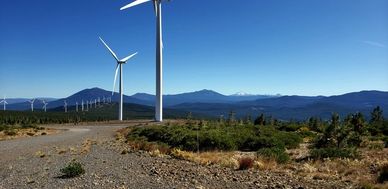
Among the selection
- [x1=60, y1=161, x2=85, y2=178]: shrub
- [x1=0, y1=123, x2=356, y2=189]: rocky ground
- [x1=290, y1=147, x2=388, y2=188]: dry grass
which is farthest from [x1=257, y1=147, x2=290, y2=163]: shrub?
[x1=60, y1=161, x2=85, y2=178]: shrub

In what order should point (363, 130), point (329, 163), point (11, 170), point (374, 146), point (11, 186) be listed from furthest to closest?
point (363, 130) → point (374, 146) → point (11, 170) → point (329, 163) → point (11, 186)

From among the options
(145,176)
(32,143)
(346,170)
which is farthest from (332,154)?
(32,143)

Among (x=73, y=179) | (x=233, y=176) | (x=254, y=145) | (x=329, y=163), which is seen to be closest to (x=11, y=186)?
(x=73, y=179)

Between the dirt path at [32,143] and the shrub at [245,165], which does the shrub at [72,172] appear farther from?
the dirt path at [32,143]

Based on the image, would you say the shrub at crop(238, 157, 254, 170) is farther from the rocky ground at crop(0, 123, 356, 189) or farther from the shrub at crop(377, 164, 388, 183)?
the shrub at crop(377, 164, 388, 183)

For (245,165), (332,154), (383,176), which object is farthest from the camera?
(332,154)

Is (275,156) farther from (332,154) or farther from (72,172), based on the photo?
(72,172)

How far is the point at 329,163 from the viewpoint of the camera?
1950 cm

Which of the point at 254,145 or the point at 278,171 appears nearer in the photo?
the point at 278,171

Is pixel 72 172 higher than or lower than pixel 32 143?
higher

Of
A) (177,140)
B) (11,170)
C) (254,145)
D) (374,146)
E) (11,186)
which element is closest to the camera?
(11,186)

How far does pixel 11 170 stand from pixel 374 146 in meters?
20.6

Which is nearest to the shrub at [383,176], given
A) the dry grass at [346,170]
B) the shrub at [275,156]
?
the dry grass at [346,170]

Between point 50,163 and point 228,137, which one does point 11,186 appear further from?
point 228,137
